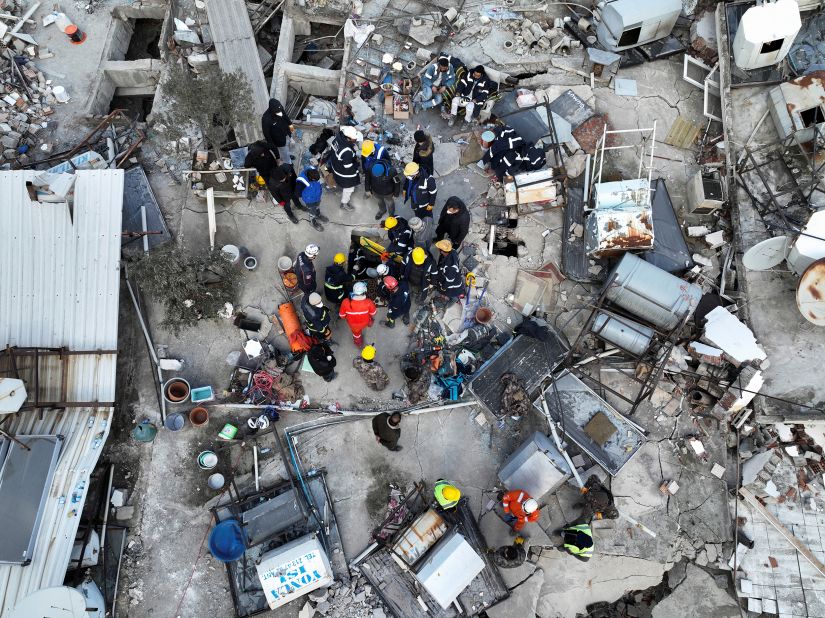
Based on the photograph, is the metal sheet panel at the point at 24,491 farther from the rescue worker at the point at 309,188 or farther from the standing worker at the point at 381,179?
the standing worker at the point at 381,179

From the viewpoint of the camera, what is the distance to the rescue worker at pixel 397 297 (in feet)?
34.6

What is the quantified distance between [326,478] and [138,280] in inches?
196

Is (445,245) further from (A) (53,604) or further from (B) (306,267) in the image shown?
(A) (53,604)

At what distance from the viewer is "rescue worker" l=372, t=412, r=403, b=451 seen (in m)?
10.7

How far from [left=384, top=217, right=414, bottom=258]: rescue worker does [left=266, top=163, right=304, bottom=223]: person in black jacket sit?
2.09 metres

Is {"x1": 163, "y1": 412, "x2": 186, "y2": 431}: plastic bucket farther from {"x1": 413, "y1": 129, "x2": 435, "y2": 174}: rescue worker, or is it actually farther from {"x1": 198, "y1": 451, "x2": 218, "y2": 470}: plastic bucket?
{"x1": 413, "y1": 129, "x2": 435, "y2": 174}: rescue worker

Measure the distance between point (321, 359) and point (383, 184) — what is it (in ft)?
11.5

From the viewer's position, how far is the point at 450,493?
32.5ft

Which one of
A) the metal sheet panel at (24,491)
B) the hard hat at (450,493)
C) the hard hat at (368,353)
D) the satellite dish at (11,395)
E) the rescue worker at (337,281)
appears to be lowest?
the metal sheet panel at (24,491)

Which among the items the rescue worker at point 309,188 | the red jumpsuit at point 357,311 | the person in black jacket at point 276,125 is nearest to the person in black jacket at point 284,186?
the rescue worker at point 309,188

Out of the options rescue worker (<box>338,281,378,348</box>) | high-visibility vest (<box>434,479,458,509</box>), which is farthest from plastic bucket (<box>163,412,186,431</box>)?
high-visibility vest (<box>434,479,458,509</box>)

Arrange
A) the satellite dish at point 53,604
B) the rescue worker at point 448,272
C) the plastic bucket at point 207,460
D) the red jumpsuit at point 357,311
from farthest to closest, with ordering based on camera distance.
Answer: the rescue worker at point 448,272, the plastic bucket at point 207,460, the red jumpsuit at point 357,311, the satellite dish at point 53,604

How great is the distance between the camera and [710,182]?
11.8 meters

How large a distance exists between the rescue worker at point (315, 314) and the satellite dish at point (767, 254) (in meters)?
7.88
